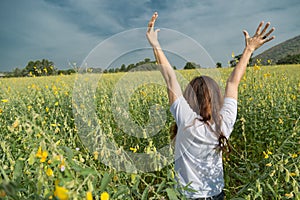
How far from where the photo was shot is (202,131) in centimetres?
188

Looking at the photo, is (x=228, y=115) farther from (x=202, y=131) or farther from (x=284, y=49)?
(x=284, y=49)

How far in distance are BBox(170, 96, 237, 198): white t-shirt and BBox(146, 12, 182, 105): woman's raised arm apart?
121mm

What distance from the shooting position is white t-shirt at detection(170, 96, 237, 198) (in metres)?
1.89

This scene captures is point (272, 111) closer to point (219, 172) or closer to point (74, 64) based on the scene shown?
point (219, 172)

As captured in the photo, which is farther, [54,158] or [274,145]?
[274,145]

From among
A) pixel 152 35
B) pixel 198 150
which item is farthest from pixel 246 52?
pixel 198 150

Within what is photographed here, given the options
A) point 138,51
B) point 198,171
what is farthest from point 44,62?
point 198,171

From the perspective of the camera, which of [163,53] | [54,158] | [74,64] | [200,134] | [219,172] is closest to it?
[54,158]

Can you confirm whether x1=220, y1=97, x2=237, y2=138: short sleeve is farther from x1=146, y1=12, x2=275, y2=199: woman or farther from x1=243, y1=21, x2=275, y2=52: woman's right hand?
x1=243, y1=21, x2=275, y2=52: woman's right hand

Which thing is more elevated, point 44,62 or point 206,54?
point 44,62

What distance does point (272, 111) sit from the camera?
337 cm

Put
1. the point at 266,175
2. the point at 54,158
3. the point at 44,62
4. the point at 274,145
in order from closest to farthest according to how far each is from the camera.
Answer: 1. the point at 54,158
2. the point at 266,175
3. the point at 274,145
4. the point at 44,62

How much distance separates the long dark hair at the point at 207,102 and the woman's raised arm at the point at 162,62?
0.13 meters

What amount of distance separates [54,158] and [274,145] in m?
2.69
